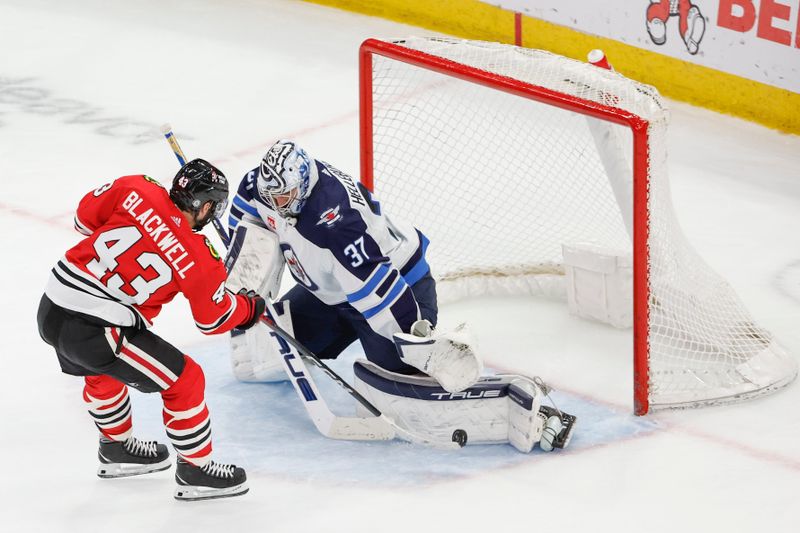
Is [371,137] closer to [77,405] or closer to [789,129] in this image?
[77,405]

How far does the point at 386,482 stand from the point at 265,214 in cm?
86

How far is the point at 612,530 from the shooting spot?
3518 millimetres

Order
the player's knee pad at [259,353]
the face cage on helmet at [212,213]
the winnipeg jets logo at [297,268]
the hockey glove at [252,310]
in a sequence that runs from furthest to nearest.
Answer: the player's knee pad at [259,353], the winnipeg jets logo at [297,268], the hockey glove at [252,310], the face cage on helmet at [212,213]

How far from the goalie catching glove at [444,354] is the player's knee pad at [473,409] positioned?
0.35 feet

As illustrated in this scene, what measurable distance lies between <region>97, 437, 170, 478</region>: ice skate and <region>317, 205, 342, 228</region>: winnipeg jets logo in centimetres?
77

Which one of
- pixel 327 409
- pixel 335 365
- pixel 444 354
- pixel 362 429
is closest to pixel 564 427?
pixel 444 354

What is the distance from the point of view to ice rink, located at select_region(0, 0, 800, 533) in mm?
3625

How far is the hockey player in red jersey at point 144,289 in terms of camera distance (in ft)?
11.0

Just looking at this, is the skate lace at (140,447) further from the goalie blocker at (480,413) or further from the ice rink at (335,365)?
the goalie blocker at (480,413)

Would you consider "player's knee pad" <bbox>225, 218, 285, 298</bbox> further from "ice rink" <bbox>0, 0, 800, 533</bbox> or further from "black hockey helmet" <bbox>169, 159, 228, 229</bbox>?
"black hockey helmet" <bbox>169, 159, 228, 229</bbox>

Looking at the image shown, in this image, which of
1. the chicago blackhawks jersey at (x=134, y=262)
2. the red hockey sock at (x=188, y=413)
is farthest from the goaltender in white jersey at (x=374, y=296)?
the red hockey sock at (x=188, y=413)

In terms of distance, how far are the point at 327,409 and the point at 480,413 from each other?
448mm

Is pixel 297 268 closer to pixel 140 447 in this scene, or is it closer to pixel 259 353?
pixel 259 353

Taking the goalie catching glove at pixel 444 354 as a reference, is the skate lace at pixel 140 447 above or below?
below
